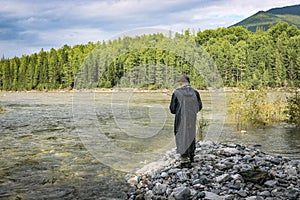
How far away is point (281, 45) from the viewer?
271 ft

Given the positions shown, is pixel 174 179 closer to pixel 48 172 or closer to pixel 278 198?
pixel 278 198

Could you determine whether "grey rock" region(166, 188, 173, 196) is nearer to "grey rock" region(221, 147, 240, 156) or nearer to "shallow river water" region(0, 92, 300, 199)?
"shallow river water" region(0, 92, 300, 199)

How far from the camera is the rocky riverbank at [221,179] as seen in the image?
558 cm

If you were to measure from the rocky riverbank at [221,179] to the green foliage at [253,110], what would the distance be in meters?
6.44

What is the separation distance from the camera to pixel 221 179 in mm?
6195

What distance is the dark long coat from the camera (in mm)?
7242

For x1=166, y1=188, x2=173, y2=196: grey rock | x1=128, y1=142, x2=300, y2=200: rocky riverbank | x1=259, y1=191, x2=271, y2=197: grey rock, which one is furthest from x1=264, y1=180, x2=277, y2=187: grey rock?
x1=166, y1=188, x2=173, y2=196: grey rock

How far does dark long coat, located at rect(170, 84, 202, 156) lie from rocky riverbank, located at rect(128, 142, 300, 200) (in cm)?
49

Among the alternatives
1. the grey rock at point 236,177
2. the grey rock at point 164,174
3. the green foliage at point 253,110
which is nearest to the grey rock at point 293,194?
the grey rock at point 236,177

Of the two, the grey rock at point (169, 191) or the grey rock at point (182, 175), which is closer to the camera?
the grey rock at point (169, 191)

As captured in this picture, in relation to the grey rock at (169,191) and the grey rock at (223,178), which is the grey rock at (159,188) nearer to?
the grey rock at (169,191)

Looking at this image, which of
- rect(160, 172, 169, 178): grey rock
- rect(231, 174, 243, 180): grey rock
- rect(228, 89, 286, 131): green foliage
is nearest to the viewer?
rect(231, 174, 243, 180): grey rock

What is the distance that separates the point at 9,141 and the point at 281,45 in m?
80.7

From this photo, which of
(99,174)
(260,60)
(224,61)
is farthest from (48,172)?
(260,60)
